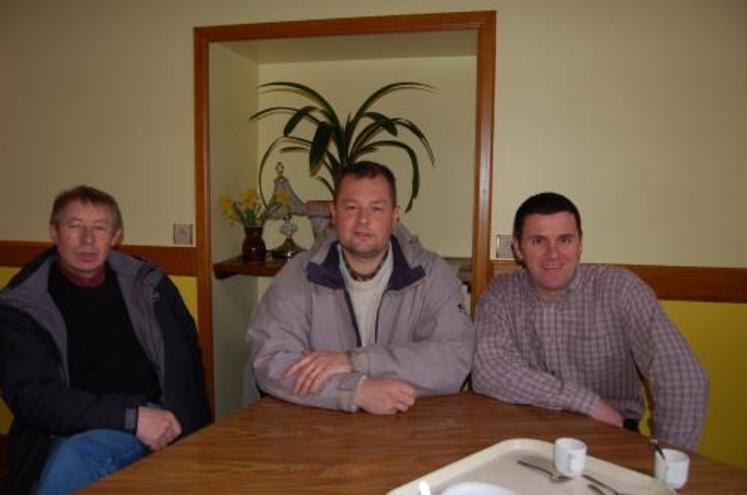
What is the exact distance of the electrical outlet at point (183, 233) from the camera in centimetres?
265

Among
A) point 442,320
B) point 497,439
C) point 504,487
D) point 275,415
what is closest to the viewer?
point 504,487

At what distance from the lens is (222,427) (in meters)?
1.35

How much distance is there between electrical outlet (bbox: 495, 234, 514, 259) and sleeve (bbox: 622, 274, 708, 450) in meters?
0.69

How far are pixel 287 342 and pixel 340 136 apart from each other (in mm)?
1244

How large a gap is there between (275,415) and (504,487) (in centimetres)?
60

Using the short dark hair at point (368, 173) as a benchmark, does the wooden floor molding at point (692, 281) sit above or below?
below

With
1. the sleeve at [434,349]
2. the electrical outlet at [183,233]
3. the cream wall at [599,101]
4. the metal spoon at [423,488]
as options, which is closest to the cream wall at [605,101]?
the cream wall at [599,101]

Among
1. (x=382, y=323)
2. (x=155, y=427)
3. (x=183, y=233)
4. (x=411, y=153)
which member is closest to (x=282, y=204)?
(x=183, y=233)

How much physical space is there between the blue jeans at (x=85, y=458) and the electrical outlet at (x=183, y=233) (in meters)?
1.10

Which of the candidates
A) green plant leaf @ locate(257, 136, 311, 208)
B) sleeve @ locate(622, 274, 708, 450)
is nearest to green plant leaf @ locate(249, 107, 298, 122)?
green plant leaf @ locate(257, 136, 311, 208)

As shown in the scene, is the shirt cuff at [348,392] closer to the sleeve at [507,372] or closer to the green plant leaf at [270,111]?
the sleeve at [507,372]

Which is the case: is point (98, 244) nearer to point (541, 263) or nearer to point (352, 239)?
point (352, 239)

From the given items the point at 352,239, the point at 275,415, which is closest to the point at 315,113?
the point at 352,239

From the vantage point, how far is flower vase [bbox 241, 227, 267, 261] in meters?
2.79
